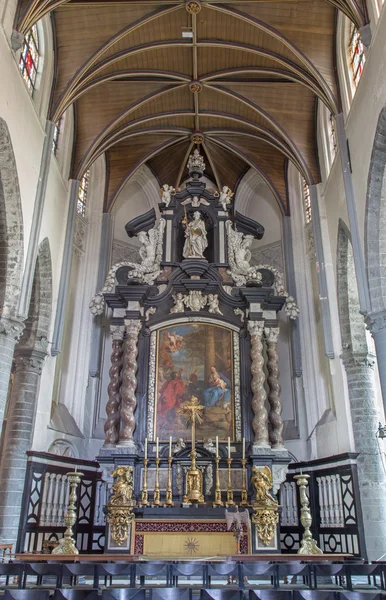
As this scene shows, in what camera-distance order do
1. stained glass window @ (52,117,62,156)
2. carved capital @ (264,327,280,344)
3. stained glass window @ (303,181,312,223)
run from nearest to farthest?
carved capital @ (264,327,280,344) < stained glass window @ (52,117,62,156) < stained glass window @ (303,181,312,223)

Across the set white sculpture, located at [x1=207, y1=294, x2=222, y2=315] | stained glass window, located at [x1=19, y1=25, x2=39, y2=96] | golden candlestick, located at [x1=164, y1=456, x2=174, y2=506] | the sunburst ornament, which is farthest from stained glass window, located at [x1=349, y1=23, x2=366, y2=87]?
the sunburst ornament

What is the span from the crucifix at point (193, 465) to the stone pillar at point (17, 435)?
11.4ft

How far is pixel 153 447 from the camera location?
13.0 metres

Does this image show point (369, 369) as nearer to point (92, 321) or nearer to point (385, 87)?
point (385, 87)

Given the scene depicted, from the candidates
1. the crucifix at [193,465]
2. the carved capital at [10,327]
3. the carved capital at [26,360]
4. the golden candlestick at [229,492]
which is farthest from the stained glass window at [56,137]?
the golden candlestick at [229,492]

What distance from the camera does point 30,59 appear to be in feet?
40.7

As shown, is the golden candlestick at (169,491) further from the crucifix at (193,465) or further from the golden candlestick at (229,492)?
the golden candlestick at (229,492)

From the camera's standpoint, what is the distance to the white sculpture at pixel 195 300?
14414 mm

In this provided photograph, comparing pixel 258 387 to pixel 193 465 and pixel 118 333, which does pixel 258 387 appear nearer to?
pixel 193 465

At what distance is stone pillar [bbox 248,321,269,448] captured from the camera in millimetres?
12922

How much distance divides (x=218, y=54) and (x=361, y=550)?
1242cm

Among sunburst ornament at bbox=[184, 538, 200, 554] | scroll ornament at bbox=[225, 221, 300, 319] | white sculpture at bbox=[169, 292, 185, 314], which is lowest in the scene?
sunburst ornament at bbox=[184, 538, 200, 554]

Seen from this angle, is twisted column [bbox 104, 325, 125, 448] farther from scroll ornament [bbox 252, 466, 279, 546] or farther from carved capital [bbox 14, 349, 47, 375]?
scroll ornament [bbox 252, 466, 279, 546]

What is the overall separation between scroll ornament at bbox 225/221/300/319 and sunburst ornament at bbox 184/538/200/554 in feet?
19.6
